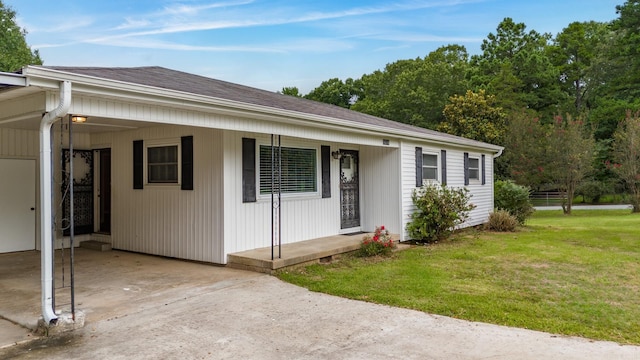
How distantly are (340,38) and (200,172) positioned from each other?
570 inches

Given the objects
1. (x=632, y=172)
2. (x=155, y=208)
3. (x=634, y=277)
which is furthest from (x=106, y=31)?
(x=632, y=172)

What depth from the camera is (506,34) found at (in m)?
33.1

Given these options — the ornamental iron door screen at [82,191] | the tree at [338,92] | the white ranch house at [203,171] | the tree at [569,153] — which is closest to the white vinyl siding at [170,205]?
the white ranch house at [203,171]

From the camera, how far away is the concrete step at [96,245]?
8.45 metres

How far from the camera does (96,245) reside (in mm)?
8547

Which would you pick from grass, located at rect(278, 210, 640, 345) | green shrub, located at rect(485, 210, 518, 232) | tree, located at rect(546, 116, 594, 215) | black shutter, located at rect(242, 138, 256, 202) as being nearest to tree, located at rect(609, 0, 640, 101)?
tree, located at rect(546, 116, 594, 215)

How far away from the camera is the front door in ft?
31.9

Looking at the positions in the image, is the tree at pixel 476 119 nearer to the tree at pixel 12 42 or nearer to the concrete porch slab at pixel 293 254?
the concrete porch slab at pixel 293 254

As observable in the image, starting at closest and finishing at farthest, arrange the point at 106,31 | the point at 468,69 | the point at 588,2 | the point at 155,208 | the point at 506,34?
the point at 155,208 → the point at 588,2 → the point at 106,31 → the point at 468,69 → the point at 506,34

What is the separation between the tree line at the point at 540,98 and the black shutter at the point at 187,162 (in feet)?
58.3

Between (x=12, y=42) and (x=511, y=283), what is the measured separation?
99.8ft

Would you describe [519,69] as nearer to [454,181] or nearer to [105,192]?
[454,181]

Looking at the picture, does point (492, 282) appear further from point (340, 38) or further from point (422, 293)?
point (340, 38)

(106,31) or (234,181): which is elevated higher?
(106,31)
